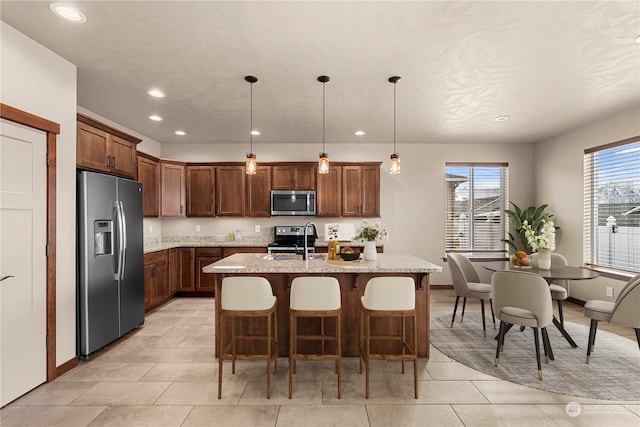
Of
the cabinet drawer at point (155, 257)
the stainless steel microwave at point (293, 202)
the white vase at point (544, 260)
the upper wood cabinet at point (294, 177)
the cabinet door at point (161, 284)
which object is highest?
the upper wood cabinet at point (294, 177)

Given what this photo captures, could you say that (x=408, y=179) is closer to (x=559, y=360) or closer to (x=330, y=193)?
(x=330, y=193)

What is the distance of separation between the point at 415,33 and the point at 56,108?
3042 millimetres

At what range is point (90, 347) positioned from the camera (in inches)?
119

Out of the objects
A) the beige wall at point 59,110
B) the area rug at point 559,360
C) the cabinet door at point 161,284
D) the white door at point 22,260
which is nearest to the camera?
the white door at point 22,260

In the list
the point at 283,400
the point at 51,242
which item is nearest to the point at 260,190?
the point at 51,242

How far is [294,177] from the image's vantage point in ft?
18.7

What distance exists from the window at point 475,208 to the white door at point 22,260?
5849 millimetres

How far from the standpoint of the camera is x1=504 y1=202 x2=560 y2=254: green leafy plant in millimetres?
5293

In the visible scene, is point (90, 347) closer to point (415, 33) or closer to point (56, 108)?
point (56, 108)

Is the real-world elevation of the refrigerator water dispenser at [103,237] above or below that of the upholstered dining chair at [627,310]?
above

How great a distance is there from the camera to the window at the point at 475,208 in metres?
6.08

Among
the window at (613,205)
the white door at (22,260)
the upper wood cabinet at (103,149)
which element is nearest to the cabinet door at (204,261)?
the upper wood cabinet at (103,149)

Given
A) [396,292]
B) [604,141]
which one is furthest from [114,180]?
[604,141]

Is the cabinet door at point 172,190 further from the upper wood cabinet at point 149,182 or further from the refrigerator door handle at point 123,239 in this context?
the refrigerator door handle at point 123,239
